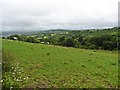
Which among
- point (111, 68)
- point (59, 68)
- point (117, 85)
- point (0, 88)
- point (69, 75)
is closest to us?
point (0, 88)

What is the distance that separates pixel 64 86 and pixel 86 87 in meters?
1.12

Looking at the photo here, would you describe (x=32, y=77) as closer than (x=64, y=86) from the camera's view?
No

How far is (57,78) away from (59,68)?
2.86 m

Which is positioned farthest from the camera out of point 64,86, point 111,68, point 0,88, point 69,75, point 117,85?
point 111,68

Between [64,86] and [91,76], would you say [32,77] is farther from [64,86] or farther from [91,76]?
[91,76]

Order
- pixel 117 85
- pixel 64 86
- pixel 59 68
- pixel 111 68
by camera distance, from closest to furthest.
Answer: pixel 64 86, pixel 117 85, pixel 59 68, pixel 111 68

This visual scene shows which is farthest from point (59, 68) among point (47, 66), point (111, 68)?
point (111, 68)

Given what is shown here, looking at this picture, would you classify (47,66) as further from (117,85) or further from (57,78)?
(117,85)

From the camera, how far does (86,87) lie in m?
13.8

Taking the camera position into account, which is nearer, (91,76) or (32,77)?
(32,77)

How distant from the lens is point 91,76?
16.5 m

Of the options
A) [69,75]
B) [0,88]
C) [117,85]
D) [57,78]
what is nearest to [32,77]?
[57,78]

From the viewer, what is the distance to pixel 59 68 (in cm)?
1825

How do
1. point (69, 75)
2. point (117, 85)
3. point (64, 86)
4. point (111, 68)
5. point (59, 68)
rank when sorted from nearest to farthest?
point (64, 86) → point (117, 85) → point (69, 75) → point (59, 68) → point (111, 68)
